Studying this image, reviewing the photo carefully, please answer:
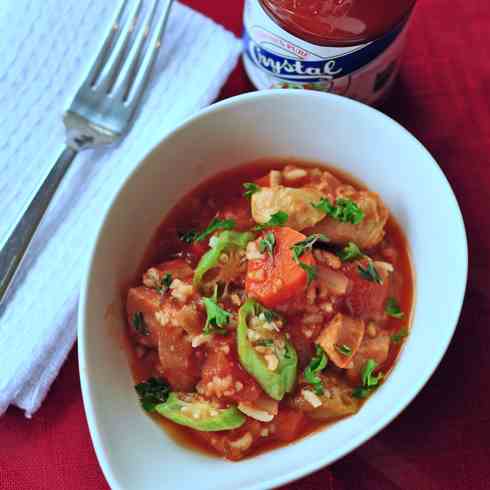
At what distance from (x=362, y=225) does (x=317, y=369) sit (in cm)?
37

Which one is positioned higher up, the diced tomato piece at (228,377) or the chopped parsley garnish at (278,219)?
the chopped parsley garnish at (278,219)

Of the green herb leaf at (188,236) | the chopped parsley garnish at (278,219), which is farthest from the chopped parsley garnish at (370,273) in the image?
the green herb leaf at (188,236)

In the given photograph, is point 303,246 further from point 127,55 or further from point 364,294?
point 127,55

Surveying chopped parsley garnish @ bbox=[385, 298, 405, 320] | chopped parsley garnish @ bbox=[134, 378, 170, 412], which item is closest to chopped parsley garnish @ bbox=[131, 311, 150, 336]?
chopped parsley garnish @ bbox=[134, 378, 170, 412]

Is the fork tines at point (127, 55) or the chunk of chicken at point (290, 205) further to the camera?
the fork tines at point (127, 55)

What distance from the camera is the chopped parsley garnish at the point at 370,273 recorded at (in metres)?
1.61

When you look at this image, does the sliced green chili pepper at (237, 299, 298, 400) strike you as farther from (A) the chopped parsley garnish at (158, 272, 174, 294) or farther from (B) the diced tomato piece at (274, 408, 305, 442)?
(A) the chopped parsley garnish at (158, 272, 174, 294)

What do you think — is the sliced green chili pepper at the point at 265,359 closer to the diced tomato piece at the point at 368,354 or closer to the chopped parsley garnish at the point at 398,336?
the diced tomato piece at the point at 368,354

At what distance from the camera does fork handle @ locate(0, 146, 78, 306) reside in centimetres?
177

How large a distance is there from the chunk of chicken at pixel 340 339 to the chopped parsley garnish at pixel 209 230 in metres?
0.35

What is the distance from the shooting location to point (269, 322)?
1.52 meters

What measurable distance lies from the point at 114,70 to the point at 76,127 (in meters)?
0.19

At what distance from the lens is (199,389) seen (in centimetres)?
158

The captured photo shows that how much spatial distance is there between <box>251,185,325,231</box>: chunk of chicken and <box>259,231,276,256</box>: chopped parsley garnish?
0.20 feet
